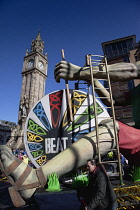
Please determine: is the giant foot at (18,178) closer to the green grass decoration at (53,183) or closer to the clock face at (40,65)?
the green grass decoration at (53,183)

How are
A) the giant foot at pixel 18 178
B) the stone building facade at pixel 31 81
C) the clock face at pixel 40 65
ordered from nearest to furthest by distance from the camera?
the giant foot at pixel 18 178, the stone building facade at pixel 31 81, the clock face at pixel 40 65

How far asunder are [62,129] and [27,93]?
110ft

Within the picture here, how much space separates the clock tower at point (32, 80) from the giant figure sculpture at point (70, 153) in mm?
29959

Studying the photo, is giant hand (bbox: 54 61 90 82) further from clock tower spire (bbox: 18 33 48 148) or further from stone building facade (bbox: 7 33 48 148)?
clock tower spire (bbox: 18 33 48 148)

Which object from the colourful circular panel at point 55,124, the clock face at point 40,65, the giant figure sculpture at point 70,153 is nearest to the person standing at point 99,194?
the giant figure sculpture at point 70,153

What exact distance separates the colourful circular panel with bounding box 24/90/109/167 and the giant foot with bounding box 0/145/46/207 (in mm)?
955

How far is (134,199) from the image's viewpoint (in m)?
1.41

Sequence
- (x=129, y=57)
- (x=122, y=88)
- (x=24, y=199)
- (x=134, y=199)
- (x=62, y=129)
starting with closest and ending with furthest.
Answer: (x=24, y=199)
(x=134, y=199)
(x=62, y=129)
(x=122, y=88)
(x=129, y=57)

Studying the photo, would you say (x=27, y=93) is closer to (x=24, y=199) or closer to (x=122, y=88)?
(x=122, y=88)

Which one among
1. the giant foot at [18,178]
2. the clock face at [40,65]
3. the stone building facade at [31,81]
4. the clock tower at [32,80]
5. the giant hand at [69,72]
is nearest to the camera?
the giant foot at [18,178]

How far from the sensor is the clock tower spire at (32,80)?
32406 millimetres

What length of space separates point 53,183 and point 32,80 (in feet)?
116

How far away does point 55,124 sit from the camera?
7.63 feet

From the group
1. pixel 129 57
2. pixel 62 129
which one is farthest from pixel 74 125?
pixel 129 57
